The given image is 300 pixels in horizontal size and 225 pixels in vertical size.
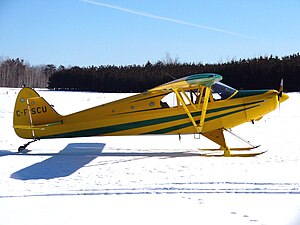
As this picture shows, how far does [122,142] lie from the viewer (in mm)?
12688

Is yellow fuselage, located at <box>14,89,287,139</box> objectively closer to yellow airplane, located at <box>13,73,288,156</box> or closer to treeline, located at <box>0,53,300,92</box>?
yellow airplane, located at <box>13,73,288,156</box>

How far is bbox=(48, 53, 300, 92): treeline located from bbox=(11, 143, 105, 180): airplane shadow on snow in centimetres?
1771

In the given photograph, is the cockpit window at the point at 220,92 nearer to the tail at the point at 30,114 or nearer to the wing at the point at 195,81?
the wing at the point at 195,81

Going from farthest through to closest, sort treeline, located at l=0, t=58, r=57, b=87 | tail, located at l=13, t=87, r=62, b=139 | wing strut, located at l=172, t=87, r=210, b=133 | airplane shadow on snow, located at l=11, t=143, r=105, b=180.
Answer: treeline, located at l=0, t=58, r=57, b=87
tail, located at l=13, t=87, r=62, b=139
wing strut, located at l=172, t=87, r=210, b=133
airplane shadow on snow, located at l=11, t=143, r=105, b=180

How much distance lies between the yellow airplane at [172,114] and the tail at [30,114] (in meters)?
0.04

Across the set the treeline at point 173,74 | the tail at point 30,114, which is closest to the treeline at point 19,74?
the treeline at point 173,74

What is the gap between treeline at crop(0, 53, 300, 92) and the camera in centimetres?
3878

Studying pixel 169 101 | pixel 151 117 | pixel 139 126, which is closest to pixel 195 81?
pixel 169 101

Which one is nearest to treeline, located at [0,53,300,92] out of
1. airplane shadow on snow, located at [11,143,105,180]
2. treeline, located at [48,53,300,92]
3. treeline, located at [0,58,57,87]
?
treeline, located at [48,53,300,92]

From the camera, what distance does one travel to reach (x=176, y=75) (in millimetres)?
43938

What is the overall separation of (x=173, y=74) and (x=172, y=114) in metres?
35.1

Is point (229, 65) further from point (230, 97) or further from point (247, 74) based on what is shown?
point (230, 97)

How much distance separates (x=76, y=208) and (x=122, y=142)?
7627mm

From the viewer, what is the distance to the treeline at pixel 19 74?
9488 cm
